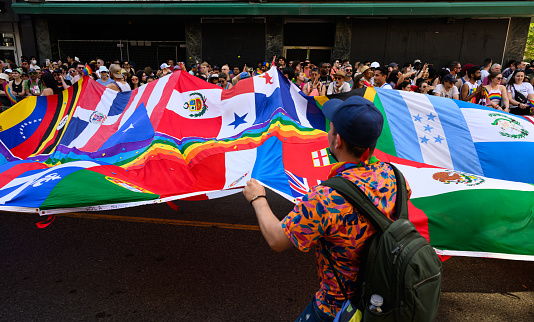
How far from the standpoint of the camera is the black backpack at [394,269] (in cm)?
150

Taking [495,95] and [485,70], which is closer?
[495,95]

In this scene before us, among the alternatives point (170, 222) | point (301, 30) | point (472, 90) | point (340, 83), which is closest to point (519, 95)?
point (472, 90)

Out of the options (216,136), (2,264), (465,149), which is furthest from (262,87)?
(2,264)

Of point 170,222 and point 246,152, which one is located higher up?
point 246,152

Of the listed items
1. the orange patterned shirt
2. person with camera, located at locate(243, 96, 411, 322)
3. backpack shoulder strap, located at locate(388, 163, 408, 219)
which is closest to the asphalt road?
person with camera, located at locate(243, 96, 411, 322)

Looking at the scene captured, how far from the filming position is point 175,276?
4121 millimetres

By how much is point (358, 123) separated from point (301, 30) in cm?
1922

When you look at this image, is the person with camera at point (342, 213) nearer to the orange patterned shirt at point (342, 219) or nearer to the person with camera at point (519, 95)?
the orange patterned shirt at point (342, 219)

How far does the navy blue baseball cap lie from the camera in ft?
5.48

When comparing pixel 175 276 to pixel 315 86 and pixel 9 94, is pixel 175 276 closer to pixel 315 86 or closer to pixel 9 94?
pixel 315 86

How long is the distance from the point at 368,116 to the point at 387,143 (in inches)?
122

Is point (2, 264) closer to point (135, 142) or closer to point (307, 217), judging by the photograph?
point (135, 142)

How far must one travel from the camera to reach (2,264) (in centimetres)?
432

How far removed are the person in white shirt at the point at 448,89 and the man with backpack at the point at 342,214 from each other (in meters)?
6.80
